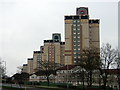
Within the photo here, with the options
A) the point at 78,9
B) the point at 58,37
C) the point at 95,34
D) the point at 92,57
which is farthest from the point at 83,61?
the point at 58,37

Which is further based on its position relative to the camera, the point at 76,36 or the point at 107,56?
the point at 76,36

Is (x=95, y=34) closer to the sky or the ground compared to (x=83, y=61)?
closer to the sky

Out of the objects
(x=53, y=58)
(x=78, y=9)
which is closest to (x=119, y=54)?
(x=78, y=9)

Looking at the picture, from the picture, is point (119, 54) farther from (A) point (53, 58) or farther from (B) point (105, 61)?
(A) point (53, 58)

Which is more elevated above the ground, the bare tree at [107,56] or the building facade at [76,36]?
the building facade at [76,36]

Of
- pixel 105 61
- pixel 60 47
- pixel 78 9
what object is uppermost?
pixel 78 9

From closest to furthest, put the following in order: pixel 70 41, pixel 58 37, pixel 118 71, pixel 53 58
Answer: pixel 118 71 < pixel 70 41 < pixel 53 58 < pixel 58 37

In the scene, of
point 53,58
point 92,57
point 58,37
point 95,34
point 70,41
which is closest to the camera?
point 92,57

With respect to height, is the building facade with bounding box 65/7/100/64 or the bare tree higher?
the building facade with bounding box 65/7/100/64

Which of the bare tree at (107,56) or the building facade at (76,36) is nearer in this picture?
the bare tree at (107,56)

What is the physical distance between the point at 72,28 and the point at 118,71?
76262 millimetres

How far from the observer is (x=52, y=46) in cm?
16825

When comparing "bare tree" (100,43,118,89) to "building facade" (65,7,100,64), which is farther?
"building facade" (65,7,100,64)

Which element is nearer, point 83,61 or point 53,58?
point 83,61
